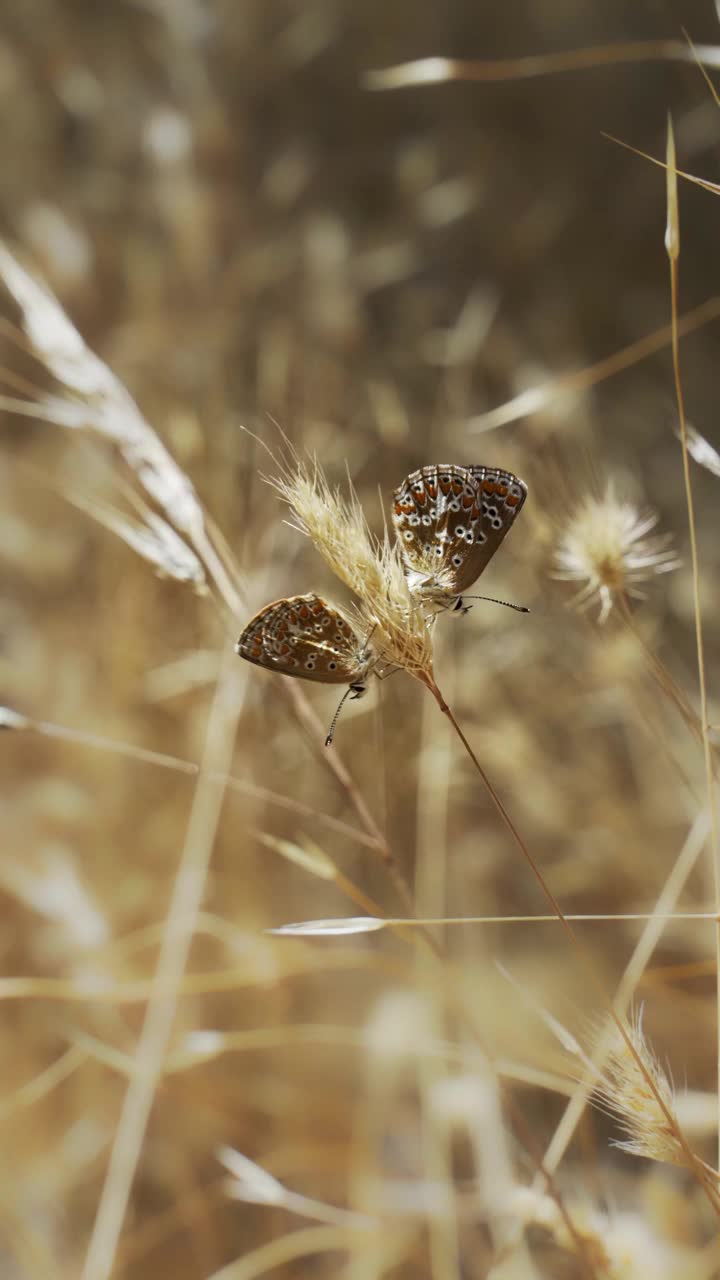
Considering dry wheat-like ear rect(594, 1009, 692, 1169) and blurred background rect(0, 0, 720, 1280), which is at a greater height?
blurred background rect(0, 0, 720, 1280)

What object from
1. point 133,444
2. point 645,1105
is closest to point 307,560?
point 133,444

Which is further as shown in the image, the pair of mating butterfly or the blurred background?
the blurred background

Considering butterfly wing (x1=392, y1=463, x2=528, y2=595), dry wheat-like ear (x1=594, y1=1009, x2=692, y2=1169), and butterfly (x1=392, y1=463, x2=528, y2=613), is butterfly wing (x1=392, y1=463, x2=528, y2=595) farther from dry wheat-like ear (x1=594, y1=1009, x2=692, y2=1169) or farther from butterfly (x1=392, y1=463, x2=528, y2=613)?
A: dry wheat-like ear (x1=594, y1=1009, x2=692, y2=1169)

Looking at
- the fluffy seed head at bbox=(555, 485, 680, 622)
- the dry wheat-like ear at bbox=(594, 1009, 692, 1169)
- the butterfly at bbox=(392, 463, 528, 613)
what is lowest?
the dry wheat-like ear at bbox=(594, 1009, 692, 1169)

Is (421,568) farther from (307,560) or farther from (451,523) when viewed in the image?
(307,560)

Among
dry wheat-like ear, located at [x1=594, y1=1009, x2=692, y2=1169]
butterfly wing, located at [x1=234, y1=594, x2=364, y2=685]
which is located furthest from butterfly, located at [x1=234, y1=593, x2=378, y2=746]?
dry wheat-like ear, located at [x1=594, y1=1009, x2=692, y2=1169]

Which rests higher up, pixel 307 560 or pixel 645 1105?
pixel 307 560
